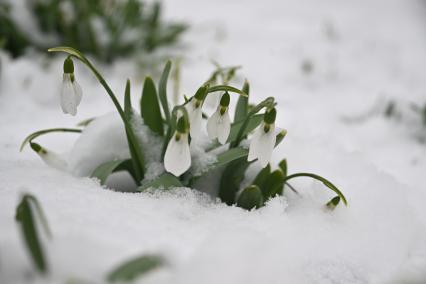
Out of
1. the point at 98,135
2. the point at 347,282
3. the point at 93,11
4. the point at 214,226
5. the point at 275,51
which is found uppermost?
the point at 93,11

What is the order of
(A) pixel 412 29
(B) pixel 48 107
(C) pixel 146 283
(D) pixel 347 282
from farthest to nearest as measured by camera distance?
(A) pixel 412 29 → (B) pixel 48 107 → (D) pixel 347 282 → (C) pixel 146 283

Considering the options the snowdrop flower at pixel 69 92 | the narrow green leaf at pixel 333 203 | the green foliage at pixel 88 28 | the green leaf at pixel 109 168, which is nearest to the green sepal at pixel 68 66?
the snowdrop flower at pixel 69 92

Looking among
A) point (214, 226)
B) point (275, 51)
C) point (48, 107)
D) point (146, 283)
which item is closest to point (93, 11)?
point (48, 107)

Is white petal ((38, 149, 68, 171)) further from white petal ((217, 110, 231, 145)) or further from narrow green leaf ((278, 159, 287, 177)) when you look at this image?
narrow green leaf ((278, 159, 287, 177))

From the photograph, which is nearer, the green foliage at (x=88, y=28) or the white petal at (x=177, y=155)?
the white petal at (x=177, y=155)

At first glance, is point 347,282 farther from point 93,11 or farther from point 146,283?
point 93,11

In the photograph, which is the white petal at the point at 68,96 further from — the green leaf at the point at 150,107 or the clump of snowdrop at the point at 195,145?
the green leaf at the point at 150,107

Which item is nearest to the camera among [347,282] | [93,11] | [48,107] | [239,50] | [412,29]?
[347,282]
